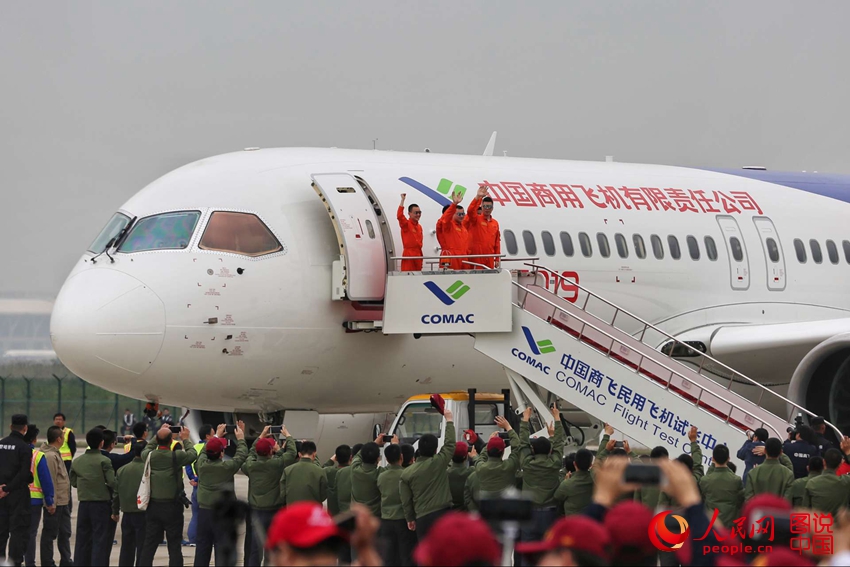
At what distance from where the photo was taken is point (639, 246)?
63.6ft

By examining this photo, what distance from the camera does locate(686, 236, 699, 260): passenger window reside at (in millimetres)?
19875

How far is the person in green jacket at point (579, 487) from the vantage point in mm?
11930

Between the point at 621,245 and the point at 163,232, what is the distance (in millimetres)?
6418

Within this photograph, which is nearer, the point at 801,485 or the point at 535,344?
the point at 801,485

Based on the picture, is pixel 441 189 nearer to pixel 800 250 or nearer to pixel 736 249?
pixel 736 249

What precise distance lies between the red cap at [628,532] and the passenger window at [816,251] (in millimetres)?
16533

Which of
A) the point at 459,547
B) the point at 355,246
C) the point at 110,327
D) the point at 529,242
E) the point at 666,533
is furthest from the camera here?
the point at 529,242

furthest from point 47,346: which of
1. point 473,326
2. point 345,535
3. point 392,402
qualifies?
point 345,535

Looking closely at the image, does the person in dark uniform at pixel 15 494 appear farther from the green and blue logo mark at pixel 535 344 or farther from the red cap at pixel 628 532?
the red cap at pixel 628 532

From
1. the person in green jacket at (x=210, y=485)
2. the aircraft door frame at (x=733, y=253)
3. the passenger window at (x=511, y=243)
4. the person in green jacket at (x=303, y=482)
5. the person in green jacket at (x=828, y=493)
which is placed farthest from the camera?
the aircraft door frame at (x=733, y=253)

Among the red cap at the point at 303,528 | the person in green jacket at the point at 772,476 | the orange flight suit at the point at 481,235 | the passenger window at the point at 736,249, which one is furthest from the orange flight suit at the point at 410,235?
the red cap at the point at 303,528

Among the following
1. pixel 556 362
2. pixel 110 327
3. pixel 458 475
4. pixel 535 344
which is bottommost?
pixel 458 475

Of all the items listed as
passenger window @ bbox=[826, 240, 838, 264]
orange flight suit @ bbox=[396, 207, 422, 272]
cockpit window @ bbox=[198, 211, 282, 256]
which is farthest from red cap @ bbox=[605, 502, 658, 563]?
passenger window @ bbox=[826, 240, 838, 264]

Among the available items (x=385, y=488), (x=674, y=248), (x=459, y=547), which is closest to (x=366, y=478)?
(x=385, y=488)
